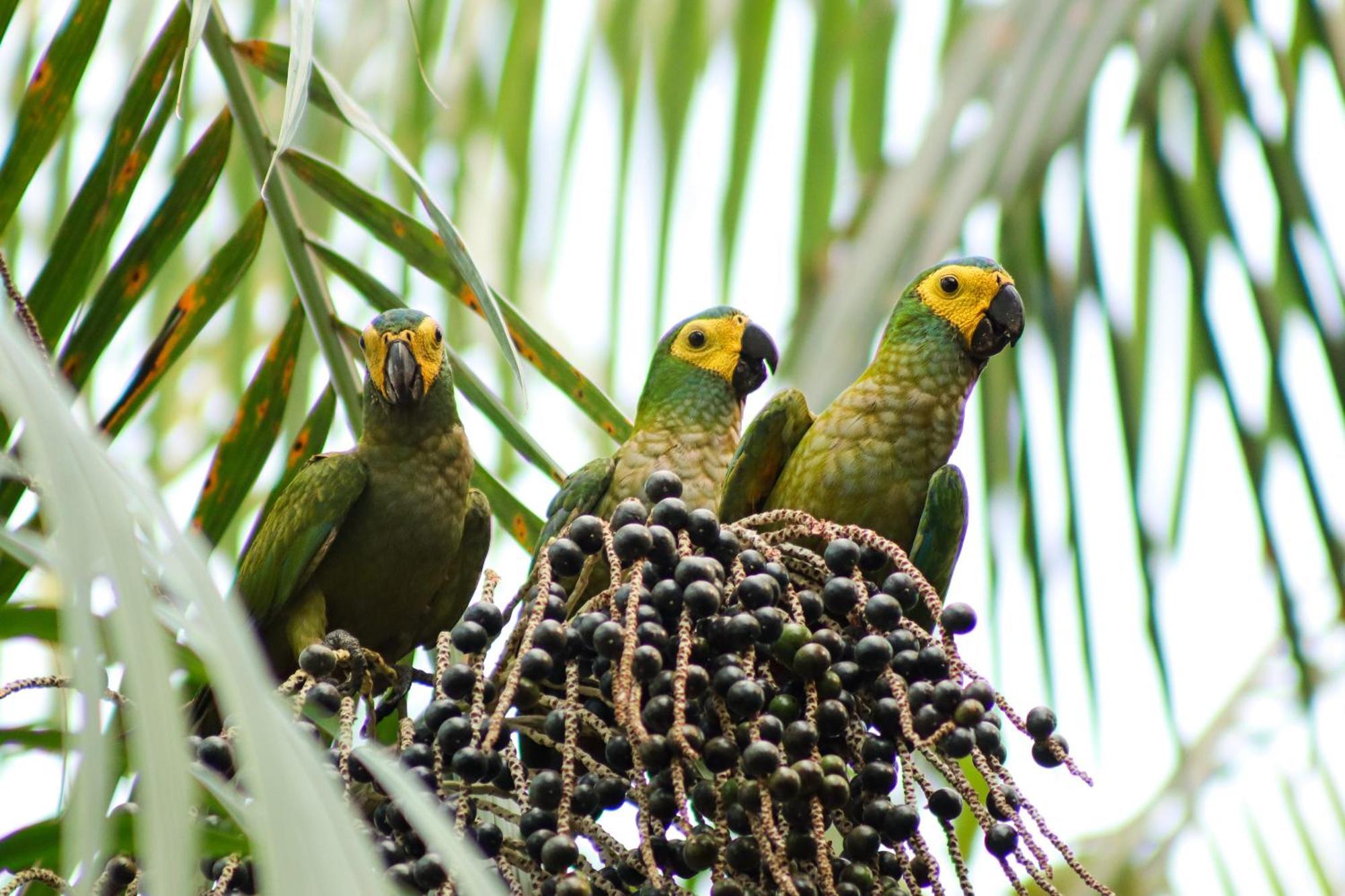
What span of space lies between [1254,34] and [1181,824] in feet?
7.69

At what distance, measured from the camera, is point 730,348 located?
271 centimetres

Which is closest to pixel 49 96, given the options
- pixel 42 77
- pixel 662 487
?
pixel 42 77

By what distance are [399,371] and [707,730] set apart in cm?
109

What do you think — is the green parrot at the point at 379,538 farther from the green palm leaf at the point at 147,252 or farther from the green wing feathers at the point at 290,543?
the green palm leaf at the point at 147,252

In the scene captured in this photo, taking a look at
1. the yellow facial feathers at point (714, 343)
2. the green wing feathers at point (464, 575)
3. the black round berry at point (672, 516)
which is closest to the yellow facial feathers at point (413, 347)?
the green wing feathers at point (464, 575)

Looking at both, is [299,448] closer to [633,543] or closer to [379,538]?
A: [379,538]

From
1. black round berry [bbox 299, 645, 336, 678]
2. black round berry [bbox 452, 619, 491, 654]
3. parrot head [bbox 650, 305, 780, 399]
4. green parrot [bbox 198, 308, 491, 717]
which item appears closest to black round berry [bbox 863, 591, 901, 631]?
black round berry [bbox 452, 619, 491, 654]

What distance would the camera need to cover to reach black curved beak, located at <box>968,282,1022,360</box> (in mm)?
2301

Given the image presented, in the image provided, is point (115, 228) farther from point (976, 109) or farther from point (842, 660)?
point (976, 109)

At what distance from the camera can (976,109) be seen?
8.24ft

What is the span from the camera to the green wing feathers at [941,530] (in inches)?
83.7

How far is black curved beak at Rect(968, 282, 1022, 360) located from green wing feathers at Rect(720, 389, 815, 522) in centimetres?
30

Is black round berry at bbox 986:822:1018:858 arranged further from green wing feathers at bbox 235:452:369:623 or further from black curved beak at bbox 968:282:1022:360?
green wing feathers at bbox 235:452:369:623

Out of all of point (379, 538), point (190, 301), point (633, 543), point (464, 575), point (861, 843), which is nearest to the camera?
A: point (861, 843)
